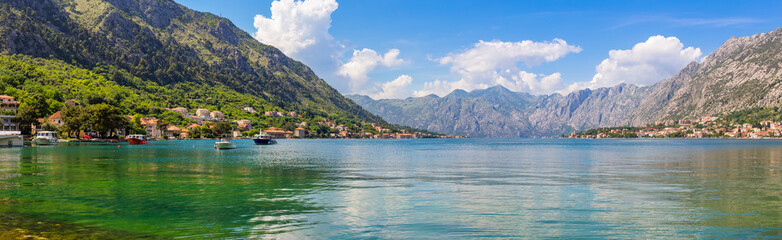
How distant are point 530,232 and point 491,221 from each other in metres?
2.78

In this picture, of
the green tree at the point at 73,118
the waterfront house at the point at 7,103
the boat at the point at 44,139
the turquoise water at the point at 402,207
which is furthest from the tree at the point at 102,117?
the turquoise water at the point at 402,207

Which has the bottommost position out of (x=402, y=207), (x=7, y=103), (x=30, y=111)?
(x=402, y=207)

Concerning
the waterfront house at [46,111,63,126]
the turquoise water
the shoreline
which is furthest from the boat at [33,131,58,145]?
the shoreline

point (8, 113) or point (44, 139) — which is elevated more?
point (8, 113)

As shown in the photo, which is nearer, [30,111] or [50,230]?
[50,230]

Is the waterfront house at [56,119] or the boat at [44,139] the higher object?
the waterfront house at [56,119]

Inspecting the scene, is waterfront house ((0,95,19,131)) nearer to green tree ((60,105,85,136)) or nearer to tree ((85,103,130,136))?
green tree ((60,105,85,136))

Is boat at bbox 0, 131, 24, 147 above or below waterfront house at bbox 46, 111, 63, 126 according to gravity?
below

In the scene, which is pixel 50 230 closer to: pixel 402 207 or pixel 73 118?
pixel 402 207

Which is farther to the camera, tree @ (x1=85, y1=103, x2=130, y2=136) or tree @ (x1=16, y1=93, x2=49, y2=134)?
tree @ (x1=85, y1=103, x2=130, y2=136)

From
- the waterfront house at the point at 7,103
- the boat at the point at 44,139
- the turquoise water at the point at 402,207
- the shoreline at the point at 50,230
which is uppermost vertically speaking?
the waterfront house at the point at 7,103

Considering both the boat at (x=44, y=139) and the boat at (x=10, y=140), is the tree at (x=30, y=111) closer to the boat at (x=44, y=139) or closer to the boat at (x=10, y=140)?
the boat at (x=44, y=139)

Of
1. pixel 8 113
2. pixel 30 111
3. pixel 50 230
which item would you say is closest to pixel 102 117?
pixel 30 111

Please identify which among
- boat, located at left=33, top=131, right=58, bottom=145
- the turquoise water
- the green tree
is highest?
the green tree
